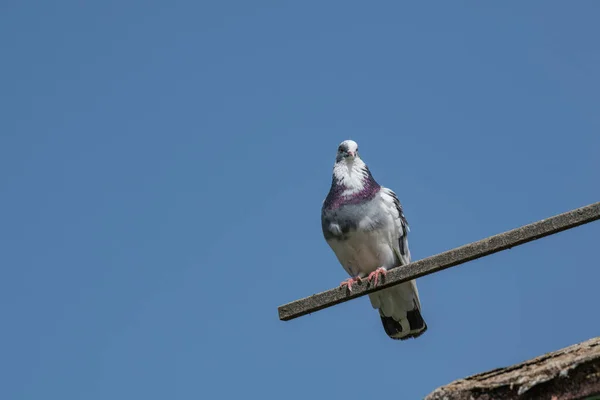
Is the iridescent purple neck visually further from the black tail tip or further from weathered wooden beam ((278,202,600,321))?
weathered wooden beam ((278,202,600,321))

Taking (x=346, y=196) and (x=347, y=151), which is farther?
(x=347, y=151)

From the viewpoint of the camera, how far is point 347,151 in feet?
38.6

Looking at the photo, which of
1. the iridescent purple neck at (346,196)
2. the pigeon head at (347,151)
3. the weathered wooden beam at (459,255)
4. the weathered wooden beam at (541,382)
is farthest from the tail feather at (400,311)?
the weathered wooden beam at (541,382)

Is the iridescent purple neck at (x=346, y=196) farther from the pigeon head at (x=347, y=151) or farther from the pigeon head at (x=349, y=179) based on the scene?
the pigeon head at (x=347, y=151)

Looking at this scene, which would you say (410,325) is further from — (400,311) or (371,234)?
(371,234)

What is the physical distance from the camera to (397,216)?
11586 mm

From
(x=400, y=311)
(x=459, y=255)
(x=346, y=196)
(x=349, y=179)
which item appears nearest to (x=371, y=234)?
(x=346, y=196)

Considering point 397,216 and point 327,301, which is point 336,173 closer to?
point 397,216

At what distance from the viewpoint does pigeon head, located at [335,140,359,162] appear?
11.7 metres

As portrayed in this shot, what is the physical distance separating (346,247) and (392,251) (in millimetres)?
569

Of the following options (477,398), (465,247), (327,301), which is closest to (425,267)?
(465,247)

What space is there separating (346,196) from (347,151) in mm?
724

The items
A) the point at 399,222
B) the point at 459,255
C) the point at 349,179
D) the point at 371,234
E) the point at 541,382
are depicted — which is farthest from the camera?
the point at 399,222

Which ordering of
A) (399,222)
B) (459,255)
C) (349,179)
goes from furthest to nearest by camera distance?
(399,222), (349,179), (459,255)
